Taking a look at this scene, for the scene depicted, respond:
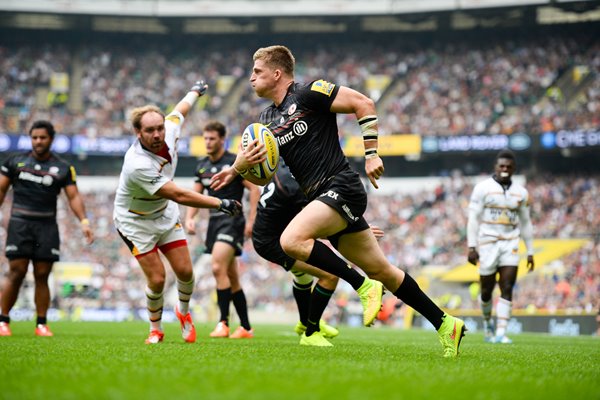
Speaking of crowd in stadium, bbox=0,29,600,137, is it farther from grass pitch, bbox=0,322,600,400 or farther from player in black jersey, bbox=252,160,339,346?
grass pitch, bbox=0,322,600,400

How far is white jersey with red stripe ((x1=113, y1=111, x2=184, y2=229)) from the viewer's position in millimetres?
7179

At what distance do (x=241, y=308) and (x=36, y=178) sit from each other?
3154 millimetres

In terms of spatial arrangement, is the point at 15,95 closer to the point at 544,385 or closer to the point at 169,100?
the point at 169,100

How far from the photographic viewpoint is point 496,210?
10875 mm

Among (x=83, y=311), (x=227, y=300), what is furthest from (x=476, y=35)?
(x=227, y=300)

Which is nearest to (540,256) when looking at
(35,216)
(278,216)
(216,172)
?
(216,172)

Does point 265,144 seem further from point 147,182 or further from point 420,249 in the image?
point 420,249

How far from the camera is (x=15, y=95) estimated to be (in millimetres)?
39750

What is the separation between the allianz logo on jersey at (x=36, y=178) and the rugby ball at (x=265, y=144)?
14.5 feet

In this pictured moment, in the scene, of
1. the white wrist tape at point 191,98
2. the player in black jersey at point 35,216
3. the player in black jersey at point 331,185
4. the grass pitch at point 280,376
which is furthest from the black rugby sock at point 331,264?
the player in black jersey at point 35,216

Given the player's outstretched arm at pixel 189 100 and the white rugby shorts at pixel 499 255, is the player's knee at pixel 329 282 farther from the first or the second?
the white rugby shorts at pixel 499 255

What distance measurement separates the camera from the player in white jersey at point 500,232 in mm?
10672

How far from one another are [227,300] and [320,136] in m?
4.44

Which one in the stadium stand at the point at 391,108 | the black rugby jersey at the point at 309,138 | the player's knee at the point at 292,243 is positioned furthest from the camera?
the stadium stand at the point at 391,108
